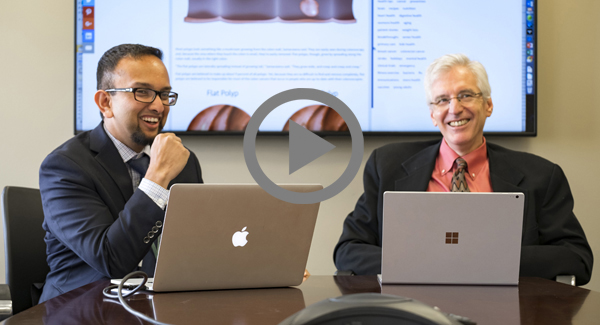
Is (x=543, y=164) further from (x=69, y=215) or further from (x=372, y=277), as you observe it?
(x=69, y=215)

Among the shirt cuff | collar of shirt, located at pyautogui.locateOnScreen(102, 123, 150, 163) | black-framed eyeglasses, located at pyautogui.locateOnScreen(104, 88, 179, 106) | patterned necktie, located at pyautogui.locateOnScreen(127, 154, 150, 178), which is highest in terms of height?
black-framed eyeglasses, located at pyautogui.locateOnScreen(104, 88, 179, 106)

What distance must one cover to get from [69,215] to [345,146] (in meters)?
1.46

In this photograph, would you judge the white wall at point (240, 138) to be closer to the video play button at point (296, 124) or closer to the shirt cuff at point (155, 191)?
the shirt cuff at point (155, 191)

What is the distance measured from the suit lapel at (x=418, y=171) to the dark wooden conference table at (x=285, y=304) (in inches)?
28.7

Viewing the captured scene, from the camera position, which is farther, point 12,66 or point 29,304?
point 12,66

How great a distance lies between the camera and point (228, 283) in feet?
3.64

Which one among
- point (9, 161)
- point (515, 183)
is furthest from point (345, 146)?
point (9, 161)

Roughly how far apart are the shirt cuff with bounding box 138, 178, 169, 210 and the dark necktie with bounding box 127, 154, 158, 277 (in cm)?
23

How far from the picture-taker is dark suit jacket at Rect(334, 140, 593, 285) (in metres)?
1.55

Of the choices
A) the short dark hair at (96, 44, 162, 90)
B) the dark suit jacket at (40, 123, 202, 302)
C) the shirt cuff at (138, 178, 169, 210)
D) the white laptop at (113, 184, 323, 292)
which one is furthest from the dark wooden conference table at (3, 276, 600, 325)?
the short dark hair at (96, 44, 162, 90)

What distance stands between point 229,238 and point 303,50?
5.37ft

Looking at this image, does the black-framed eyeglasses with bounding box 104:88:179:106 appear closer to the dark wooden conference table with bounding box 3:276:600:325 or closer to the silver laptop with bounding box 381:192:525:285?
the dark wooden conference table with bounding box 3:276:600:325

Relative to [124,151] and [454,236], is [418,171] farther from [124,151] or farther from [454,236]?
[124,151]

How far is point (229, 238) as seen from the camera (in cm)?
107
